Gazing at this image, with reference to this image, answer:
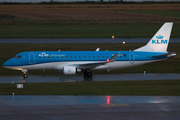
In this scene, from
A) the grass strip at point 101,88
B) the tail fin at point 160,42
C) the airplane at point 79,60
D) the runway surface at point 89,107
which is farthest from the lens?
the tail fin at point 160,42

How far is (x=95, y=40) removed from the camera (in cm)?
6116

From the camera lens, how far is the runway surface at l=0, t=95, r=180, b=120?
20.4 m

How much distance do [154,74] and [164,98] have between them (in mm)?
12042

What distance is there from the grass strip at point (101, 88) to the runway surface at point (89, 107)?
1.40 m

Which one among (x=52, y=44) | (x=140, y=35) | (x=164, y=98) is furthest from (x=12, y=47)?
(x=164, y=98)

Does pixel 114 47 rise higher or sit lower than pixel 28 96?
higher

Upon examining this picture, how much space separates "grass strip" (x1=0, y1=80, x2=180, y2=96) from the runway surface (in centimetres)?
140

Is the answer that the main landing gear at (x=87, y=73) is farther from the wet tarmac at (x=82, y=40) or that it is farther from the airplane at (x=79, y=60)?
the wet tarmac at (x=82, y=40)

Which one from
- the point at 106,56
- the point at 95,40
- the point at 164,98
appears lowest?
the point at 164,98

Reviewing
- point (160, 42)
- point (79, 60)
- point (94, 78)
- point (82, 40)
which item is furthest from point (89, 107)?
point (82, 40)

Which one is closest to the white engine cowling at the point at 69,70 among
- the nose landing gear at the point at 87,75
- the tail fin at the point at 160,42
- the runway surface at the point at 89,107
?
the nose landing gear at the point at 87,75

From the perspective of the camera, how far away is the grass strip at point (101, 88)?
88.9 feet

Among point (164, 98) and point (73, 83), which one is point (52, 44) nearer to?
point (73, 83)

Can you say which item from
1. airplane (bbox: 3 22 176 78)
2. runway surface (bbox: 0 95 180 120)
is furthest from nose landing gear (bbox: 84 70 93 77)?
runway surface (bbox: 0 95 180 120)
